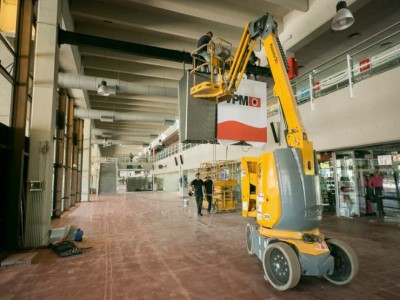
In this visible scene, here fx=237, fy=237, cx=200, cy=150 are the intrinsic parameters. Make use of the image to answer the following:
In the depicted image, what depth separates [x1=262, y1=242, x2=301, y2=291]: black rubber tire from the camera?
9.66 feet

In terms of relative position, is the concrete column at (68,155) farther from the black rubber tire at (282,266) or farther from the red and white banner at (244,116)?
the black rubber tire at (282,266)

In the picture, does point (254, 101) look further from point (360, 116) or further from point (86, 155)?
point (86, 155)

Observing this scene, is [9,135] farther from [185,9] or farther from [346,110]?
[346,110]

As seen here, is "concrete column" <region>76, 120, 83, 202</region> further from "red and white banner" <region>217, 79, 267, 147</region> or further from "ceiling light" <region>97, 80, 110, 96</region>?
"red and white banner" <region>217, 79, 267, 147</region>

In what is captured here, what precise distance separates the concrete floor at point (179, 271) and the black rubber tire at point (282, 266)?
0.13m

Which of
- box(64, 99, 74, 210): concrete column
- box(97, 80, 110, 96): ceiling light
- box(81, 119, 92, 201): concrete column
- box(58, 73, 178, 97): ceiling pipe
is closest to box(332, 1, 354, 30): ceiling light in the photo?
box(58, 73, 178, 97): ceiling pipe

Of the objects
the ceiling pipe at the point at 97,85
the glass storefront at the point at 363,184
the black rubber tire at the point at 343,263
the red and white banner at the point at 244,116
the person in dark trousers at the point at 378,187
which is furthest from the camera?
the ceiling pipe at the point at 97,85

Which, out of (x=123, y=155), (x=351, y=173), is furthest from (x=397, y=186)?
(x=123, y=155)

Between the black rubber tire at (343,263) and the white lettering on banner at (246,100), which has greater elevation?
the white lettering on banner at (246,100)

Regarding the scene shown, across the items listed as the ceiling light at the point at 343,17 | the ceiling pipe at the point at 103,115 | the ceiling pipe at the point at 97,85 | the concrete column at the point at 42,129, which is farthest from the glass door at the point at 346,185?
the ceiling pipe at the point at 103,115

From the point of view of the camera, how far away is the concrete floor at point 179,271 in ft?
10.3

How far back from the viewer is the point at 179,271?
389 cm

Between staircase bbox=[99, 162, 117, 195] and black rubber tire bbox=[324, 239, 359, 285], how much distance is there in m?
22.1

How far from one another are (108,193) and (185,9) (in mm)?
20036
